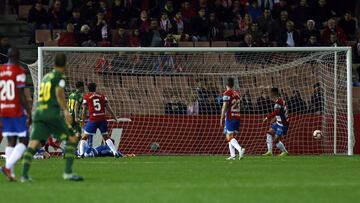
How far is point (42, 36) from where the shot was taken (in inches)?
1194

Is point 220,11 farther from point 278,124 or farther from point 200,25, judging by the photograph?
point 278,124

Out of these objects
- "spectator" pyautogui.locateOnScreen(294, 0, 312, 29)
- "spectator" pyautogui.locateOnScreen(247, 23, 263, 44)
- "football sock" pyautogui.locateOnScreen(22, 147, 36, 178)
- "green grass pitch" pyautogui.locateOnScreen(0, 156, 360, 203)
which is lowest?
"green grass pitch" pyautogui.locateOnScreen(0, 156, 360, 203)

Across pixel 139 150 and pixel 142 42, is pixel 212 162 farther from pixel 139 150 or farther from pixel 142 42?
pixel 142 42

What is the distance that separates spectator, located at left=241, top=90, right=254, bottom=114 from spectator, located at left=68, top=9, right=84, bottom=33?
5.92 meters

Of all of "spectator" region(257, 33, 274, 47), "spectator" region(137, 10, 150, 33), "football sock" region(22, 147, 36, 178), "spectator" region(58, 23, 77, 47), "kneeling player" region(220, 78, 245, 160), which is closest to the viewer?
"football sock" region(22, 147, 36, 178)

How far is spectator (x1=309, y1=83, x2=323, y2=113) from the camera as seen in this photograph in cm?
2735

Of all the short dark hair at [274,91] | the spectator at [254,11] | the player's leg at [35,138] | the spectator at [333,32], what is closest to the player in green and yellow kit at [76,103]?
the short dark hair at [274,91]

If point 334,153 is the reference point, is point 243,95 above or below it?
above

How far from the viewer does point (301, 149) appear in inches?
1097

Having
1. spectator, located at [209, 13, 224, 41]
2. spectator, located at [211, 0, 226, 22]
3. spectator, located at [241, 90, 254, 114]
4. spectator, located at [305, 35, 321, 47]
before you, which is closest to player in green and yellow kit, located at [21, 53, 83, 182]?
spectator, located at [241, 90, 254, 114]

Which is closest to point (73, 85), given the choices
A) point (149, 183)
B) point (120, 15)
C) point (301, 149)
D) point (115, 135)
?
point (115, 135)

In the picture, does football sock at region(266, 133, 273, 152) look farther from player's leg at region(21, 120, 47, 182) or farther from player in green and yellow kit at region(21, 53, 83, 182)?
player's leg at region(21, 120, 47, 182)

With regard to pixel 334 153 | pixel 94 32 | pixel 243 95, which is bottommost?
pixel 334 153

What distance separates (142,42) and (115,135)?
3.75 m
